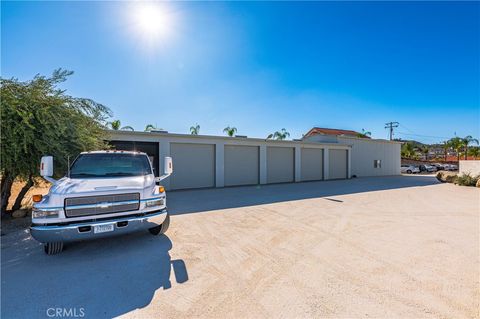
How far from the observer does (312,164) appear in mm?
18172

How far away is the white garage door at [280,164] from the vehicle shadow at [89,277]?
12.0m

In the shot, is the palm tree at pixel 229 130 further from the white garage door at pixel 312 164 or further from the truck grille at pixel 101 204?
the truck grille at pixel 101 204

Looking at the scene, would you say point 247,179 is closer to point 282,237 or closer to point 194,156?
point 194,156

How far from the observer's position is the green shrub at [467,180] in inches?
581

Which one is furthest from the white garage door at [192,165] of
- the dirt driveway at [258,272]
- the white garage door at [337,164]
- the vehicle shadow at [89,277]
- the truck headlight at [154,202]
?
the white garage door at [337,164]

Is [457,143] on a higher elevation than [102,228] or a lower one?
higher

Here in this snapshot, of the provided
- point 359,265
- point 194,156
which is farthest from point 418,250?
point 194,156

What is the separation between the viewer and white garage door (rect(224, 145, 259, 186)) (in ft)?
46.5

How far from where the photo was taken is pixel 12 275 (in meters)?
3.27

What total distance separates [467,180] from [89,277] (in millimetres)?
21277

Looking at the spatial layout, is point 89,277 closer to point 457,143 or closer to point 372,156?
point 372,156

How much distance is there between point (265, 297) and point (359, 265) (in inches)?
72.0

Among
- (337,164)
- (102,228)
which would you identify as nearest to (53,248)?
(102,228)

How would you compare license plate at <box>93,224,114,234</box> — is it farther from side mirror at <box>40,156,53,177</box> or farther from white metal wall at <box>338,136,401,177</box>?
white metal wall at <box>338,136,401,177</box>
